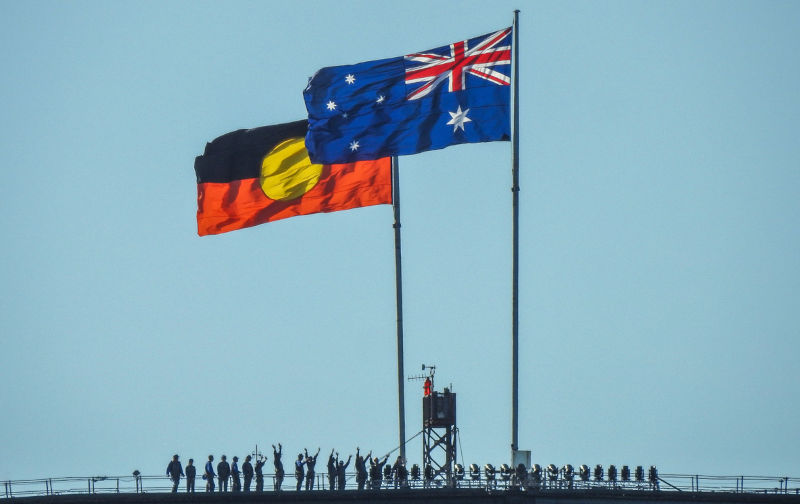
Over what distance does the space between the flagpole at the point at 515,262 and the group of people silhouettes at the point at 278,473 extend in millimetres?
5601

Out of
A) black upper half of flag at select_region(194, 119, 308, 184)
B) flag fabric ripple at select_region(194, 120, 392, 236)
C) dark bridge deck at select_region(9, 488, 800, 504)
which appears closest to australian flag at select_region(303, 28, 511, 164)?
flag fabric ripple at select_region(194, 120, 392, 236)

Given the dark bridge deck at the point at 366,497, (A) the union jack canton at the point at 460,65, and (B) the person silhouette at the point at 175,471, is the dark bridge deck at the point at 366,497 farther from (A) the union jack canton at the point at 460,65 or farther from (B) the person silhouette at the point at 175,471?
(A) the union jack canton at the point at 460,65

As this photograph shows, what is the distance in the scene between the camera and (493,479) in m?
99.7

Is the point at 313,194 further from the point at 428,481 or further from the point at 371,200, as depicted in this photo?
the point at 428,481

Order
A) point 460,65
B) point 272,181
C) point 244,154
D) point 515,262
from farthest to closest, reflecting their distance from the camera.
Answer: point 244,154
point 272,181
point 460,65
point 515,262

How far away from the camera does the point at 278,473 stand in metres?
→ 100

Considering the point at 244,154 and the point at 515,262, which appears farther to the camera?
the point at 244,154

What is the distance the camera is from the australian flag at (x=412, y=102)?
333 ft

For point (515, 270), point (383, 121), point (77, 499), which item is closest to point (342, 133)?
point (383, 121)

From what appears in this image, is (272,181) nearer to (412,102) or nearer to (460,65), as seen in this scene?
(412,102)

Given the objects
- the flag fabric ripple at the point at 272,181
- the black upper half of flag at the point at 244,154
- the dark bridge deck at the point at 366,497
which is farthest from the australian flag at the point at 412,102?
the dark bridge deck at the point at 366,497

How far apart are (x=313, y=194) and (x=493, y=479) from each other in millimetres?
14522

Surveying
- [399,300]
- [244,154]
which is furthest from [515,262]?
[244,154]

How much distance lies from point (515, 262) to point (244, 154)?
15.4 meters
